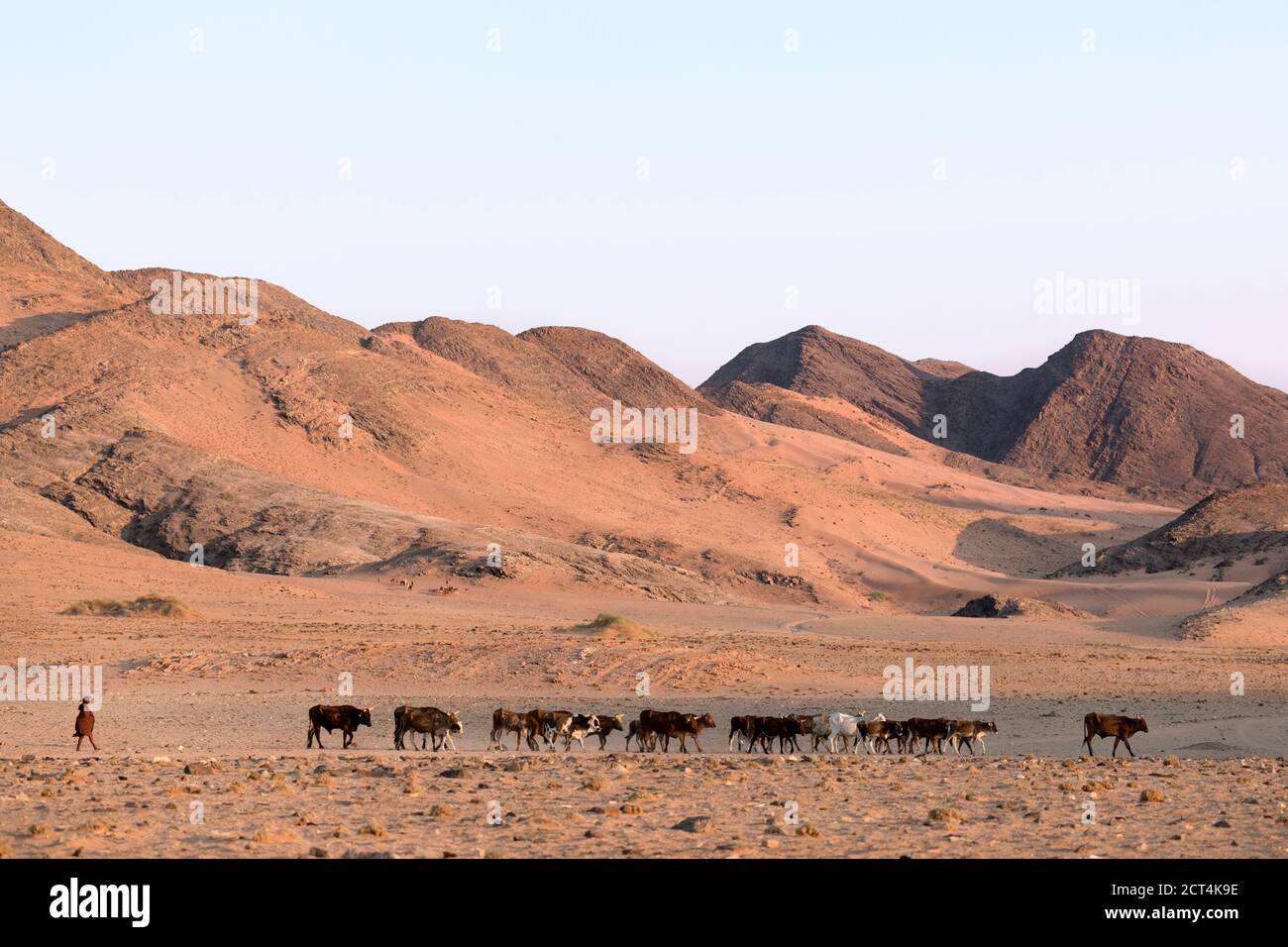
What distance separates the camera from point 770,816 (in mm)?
15422

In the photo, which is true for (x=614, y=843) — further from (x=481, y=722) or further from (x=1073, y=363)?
(x=1073, y=363)

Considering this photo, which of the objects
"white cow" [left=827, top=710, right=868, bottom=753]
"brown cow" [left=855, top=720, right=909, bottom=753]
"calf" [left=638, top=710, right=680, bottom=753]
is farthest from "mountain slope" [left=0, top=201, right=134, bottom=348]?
"brown cow" [left=855, top=720, right=909, bottom=753]

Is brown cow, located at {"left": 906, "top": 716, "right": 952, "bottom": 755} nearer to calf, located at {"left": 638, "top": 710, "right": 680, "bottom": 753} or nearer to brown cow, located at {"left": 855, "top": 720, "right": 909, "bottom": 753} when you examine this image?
brown cow, located at {"left": 855, "top": 720, "right": 909, "bottom": 753}

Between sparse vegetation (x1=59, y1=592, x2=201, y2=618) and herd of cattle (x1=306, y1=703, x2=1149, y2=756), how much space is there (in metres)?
25.5

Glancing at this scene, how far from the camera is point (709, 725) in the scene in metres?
25.3

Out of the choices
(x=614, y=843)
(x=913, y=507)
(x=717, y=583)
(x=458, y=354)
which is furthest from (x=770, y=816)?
(x=458, y=354)

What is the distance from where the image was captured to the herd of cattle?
24078 mm

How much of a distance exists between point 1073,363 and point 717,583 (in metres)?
119

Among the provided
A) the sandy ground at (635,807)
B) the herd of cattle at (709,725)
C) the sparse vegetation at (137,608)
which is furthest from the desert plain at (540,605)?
the herd of cattle at (709,725)

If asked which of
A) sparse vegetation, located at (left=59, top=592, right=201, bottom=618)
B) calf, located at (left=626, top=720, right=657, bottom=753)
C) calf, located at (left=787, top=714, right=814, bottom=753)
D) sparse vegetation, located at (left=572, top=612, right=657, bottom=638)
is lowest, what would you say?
calf, located at (left=626, top=720, right=657, bottom=753)

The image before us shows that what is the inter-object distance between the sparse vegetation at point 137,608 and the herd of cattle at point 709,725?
83.6 ft

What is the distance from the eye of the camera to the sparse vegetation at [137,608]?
48.3 meters

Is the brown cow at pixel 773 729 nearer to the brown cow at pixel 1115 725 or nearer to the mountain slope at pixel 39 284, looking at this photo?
the brown cow at pixel 1115 725
